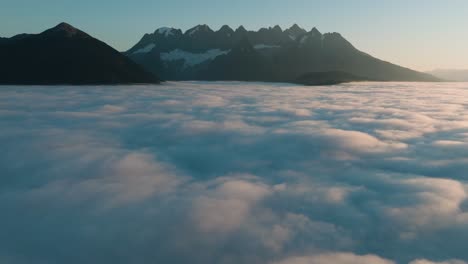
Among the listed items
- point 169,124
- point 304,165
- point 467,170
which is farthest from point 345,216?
point 169,124

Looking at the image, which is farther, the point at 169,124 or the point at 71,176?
the point at 169,124

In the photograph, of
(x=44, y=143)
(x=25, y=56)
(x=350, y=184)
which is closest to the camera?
(x=350, y=184)

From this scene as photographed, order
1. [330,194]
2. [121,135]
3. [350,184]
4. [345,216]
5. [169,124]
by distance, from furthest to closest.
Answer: [169,124] < [121,135] < [350,184] < [330,194] < [345,216]

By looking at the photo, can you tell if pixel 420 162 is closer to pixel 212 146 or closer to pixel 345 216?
pixel 345 216

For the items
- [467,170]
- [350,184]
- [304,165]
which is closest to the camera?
[350,184]

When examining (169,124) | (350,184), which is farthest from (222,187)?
(169,124)

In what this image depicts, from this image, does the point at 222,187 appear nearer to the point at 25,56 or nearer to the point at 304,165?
the point at 304,165
